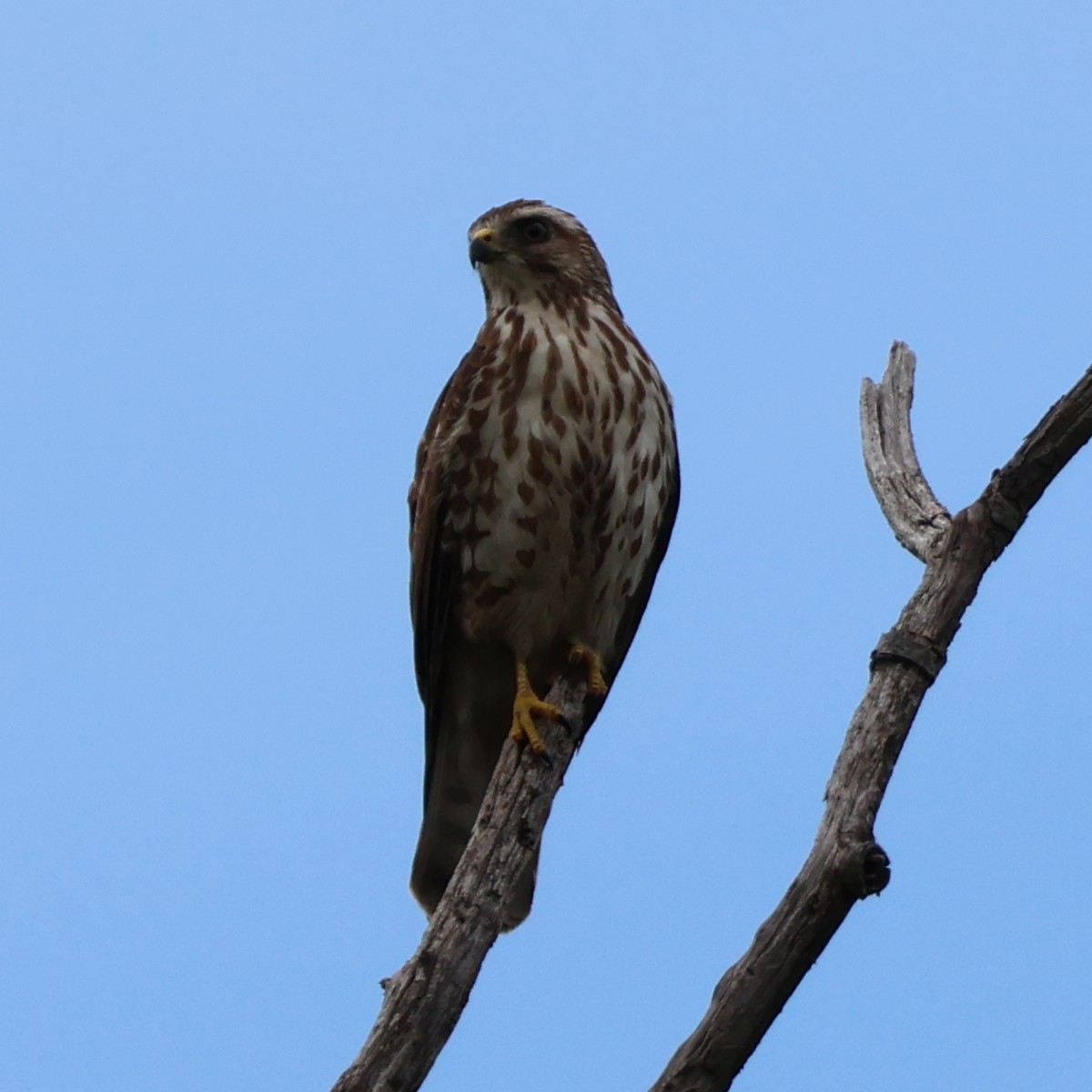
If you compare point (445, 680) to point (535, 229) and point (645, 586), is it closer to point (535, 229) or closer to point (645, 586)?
point (645, 586)

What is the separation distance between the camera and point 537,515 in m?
5.62

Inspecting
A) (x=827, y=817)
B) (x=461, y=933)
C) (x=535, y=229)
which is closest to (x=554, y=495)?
(x=535, y=229)

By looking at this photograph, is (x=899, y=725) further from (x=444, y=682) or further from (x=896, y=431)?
(x=444, y=682)

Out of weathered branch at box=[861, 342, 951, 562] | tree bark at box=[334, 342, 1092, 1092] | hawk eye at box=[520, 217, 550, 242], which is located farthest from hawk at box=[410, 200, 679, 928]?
weathered branch at box=[861, 342, 951, 562]

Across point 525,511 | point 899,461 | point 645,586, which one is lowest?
point 525,511

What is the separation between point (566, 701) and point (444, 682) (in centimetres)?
64

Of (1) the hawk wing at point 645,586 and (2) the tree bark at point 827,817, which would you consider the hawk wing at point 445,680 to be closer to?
(1) the hawk wing at point 645,586

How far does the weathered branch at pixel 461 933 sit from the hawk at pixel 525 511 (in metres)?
0.48

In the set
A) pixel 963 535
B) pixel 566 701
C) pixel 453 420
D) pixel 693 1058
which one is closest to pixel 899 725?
pixel 963 535

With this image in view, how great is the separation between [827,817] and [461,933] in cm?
116

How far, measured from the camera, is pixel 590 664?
19.2ft

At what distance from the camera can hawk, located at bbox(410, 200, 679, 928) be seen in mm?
5648

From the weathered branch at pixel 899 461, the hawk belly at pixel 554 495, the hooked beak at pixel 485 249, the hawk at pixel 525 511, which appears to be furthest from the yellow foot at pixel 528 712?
the hooked beak at pixel 485 249

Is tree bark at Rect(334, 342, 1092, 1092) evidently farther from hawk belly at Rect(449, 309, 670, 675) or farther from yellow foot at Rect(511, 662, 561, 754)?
hawk belly at Rect(449, 309, 670, 675)
